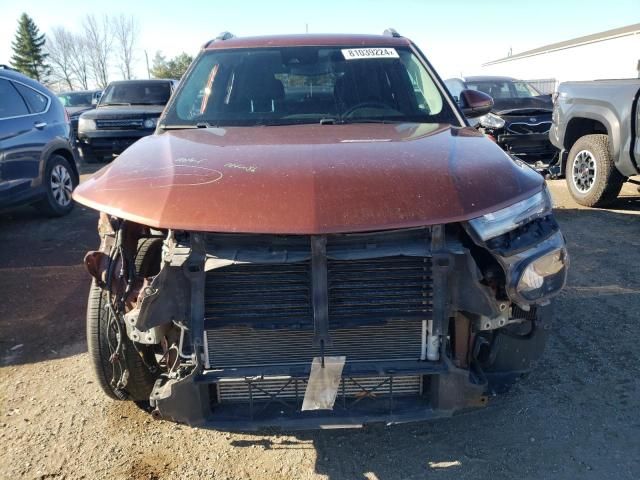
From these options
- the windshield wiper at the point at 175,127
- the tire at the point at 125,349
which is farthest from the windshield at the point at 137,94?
the tire at the point at 125,349

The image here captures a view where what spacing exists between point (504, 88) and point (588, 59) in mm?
27555

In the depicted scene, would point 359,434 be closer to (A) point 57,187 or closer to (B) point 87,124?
(A) point 57,187

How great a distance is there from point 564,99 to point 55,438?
6995 mm

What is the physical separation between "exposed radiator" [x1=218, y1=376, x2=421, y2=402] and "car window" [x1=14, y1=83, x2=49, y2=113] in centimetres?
563

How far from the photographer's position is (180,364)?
83.4 inches

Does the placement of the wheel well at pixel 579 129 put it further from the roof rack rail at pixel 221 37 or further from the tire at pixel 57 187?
the tire at pixel 57 187

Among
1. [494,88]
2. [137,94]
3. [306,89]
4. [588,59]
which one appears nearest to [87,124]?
[137,94]

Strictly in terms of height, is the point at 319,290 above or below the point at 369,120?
below

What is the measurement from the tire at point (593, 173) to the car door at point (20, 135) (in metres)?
6.71

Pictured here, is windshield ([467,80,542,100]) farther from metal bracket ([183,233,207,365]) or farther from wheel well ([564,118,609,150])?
metal bracket ([183,233,207,365])

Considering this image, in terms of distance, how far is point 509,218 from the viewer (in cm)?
212

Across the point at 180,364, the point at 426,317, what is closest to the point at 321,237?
the point at 426,317

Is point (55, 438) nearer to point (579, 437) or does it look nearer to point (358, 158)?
point (358, 158)

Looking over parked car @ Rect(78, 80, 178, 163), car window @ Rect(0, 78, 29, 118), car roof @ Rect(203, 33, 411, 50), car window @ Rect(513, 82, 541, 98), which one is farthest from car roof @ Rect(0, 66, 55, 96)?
car window @ Rect(513, 82, 541, 98)
